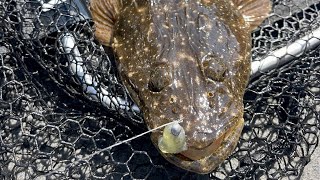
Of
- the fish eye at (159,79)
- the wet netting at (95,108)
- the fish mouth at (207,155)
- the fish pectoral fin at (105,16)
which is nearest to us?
the fish mouth at (207,155)

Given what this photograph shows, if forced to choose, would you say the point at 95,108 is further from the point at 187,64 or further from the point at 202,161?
the point at 202,161

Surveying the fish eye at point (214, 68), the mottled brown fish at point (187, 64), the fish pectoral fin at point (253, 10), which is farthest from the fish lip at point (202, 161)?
the fish pectoral fin at point (253, 10)

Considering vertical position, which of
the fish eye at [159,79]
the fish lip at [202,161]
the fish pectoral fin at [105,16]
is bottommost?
the fish lip at [202,161]

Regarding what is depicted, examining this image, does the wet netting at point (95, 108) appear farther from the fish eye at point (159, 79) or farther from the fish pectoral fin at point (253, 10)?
the fish eye at point (159, 79)

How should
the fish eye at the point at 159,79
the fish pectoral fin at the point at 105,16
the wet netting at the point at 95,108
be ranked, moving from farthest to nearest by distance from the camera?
the fish pectoral fin at the point at 105,16 → the wet netting at the point at 95,108 → the fish eye at the point at 159,79

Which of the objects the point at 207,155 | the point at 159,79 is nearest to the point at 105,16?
the point at 159,79

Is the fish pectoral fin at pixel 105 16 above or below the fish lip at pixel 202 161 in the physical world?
above

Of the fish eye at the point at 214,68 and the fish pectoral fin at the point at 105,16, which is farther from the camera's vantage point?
the fish pectoral fin at the point at 105,16
